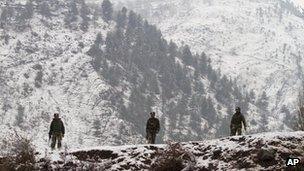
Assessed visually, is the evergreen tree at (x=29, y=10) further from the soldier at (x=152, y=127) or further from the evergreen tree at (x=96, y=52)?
the soldier at (x=152, y=127)

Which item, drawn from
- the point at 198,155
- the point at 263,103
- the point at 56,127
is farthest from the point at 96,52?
the point at 198,155

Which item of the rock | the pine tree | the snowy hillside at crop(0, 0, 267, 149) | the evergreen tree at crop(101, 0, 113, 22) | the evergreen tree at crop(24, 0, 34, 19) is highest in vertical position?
the evergreen tree at crop(101, 0, 113, 22)

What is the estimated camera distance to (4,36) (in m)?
156

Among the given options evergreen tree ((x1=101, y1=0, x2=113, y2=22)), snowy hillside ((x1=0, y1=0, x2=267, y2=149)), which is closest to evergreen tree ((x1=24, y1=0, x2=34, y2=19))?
snowy hillside ((x1=0, y1=0, x2=267, y2=149))

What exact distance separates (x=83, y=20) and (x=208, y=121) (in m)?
54.4

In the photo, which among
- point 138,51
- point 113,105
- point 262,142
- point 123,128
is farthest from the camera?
point 138,51

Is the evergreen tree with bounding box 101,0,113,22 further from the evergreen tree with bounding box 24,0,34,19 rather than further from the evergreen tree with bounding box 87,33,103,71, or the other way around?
the evergreen tree with bounding box 24,0,34,19

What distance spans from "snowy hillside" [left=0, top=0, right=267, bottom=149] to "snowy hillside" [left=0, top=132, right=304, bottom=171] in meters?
90.7

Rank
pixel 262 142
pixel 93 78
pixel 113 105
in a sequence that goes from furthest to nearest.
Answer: pixel 93 78, pixel 113 105, pixel 262 142

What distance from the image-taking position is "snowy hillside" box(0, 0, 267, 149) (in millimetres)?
A: 125438

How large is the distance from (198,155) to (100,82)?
425 ft

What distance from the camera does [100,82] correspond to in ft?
478

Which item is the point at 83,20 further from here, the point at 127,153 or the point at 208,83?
the point at 127,153

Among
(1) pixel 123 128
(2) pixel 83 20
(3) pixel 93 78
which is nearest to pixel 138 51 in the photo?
(2) pixel 83 20
